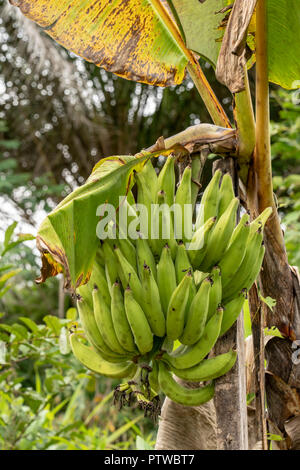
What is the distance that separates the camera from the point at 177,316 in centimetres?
79

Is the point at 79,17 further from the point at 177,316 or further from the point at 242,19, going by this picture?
the point at 177,316

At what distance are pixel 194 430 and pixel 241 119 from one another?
631 mm

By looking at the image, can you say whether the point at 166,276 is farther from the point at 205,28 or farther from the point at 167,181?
the point at 205,28

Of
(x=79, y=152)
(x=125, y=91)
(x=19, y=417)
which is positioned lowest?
(x=19, y=417)

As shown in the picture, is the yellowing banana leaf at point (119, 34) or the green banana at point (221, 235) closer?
the green banana at point (221, 235)

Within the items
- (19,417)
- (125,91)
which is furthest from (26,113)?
(19,417)

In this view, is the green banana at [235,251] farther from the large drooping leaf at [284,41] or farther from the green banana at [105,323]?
the large drooping leaf at [284,41]

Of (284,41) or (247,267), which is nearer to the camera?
(247,267)

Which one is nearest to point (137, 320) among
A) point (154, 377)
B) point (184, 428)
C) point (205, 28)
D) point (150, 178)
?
point (154, 377)

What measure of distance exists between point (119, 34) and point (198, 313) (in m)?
0.64

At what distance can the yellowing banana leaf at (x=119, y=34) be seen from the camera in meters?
1.10

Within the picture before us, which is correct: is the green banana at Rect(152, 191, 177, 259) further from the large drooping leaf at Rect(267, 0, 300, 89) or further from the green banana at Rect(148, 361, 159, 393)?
the large drooping leaf at Rect(267, 0, 300, 89)

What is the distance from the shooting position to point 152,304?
80 centimetres

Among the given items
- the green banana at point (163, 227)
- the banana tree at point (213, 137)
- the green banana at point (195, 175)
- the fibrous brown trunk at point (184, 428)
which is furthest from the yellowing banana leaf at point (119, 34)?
the fibrous brown trunk at point (184, 428)
